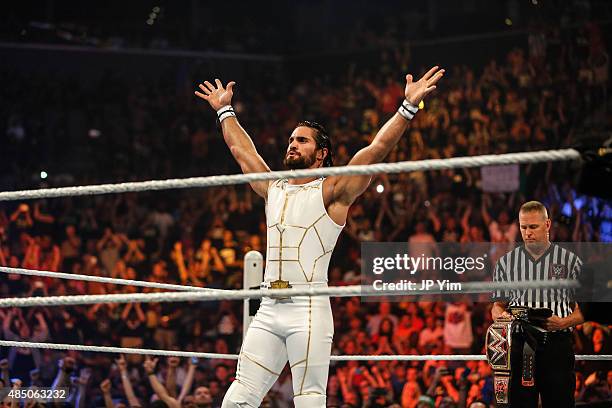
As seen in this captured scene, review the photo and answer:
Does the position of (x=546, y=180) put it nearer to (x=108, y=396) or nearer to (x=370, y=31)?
(x=108, y=396)

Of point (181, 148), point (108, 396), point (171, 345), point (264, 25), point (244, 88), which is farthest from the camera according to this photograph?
point (264, 25)

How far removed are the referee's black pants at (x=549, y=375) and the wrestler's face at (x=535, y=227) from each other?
1.29ft

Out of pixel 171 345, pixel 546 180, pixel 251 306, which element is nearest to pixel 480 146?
pixel 546 180

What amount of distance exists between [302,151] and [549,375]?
4.40ft

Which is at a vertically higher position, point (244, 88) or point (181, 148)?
point (244, 88)

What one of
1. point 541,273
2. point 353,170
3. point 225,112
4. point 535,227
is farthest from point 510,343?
point 225,112

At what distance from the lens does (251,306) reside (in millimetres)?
3824

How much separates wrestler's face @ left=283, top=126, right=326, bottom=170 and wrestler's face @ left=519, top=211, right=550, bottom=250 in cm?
92

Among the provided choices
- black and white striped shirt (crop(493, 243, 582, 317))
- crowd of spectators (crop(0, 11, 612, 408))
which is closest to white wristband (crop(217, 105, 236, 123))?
black and white striped shirt (crop(493, 243, 582, 317))

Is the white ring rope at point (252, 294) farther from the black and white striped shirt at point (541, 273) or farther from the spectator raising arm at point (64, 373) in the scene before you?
the spectator raising arm at point (64, 373)

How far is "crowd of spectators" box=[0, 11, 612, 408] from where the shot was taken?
20.0 feet

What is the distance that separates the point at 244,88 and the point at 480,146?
508 cm

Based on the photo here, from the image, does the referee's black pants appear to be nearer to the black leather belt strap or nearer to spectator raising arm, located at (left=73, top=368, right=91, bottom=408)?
the black leather belt strap

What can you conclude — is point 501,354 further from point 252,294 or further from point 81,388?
point 81,388
